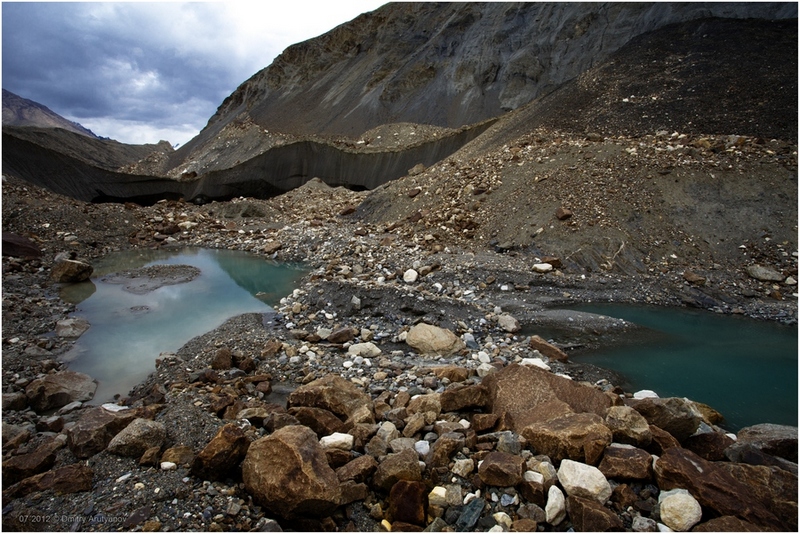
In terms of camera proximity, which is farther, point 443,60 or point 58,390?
point 443,60

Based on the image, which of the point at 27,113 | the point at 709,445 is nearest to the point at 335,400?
the point at 709,445

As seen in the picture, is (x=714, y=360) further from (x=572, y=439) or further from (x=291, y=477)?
(x=291, y=477)

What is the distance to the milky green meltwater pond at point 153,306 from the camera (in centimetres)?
538

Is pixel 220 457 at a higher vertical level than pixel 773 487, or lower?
higher

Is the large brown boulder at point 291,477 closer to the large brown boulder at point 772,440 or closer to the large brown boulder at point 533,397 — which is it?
the large brown boulder at point 533,397

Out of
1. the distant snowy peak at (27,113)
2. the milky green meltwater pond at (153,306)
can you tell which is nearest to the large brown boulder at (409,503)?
the milky green meltwater pond at (153,306)

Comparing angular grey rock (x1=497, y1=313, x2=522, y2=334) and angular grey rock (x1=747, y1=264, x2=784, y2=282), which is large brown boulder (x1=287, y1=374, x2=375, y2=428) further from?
angular grey rock (x1=747, y1=264, x2=784, y2=282)

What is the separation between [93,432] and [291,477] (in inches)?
65.0

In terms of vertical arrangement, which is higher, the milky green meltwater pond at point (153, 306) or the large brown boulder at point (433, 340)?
the milky green meltwater pond at point (153, 306)

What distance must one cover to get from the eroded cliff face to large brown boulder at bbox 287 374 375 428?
1721 cm

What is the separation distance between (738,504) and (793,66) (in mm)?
14198

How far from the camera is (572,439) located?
8.55 feet

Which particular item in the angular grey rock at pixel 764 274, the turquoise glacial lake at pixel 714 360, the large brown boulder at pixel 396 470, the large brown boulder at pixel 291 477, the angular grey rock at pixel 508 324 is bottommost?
the turquoise glacial lake at pixel 714 360

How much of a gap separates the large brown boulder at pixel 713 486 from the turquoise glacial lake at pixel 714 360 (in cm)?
222
